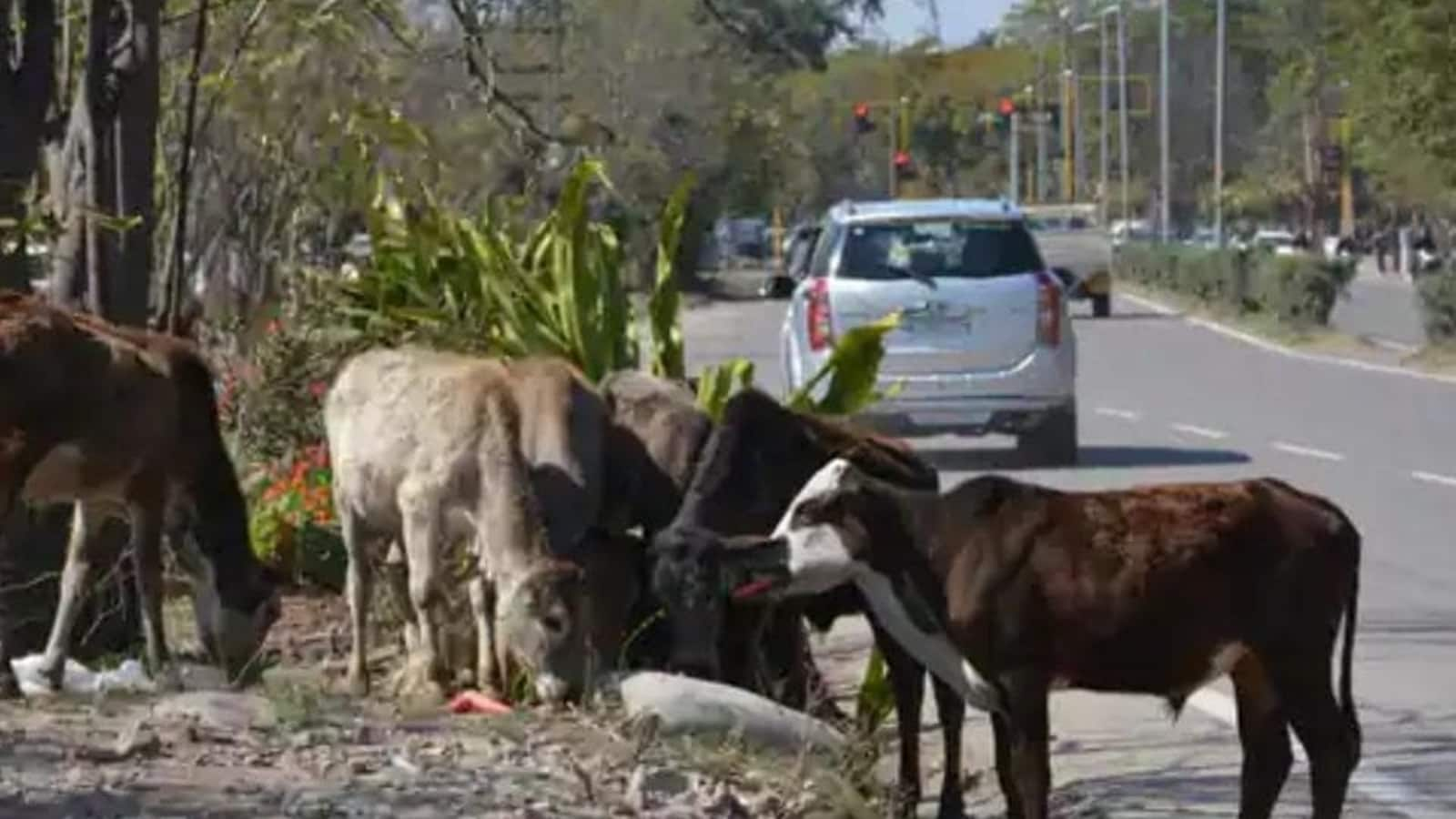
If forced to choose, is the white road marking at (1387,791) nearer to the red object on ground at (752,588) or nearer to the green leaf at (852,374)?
the red object on ground at (752,588)

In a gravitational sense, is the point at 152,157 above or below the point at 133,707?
above

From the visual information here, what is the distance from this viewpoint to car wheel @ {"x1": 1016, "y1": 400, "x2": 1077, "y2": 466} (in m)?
24.5

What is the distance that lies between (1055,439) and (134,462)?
14.9m

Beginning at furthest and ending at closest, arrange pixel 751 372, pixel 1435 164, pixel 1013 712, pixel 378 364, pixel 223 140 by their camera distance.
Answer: pixel 1435 164 → pixel 223 140 → pixel 751 372 → pixel 378 364 → pixel 1013 712

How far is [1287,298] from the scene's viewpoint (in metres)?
52.1

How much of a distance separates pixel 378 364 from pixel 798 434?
1726 mm

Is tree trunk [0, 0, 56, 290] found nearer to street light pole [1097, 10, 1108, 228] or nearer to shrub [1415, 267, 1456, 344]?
shrub [1415, 267, 1456, 344]

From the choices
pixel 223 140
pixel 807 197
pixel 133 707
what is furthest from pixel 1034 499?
pixel 807 197

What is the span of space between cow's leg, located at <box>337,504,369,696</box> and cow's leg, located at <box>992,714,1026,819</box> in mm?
2776

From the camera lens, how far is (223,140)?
81.7 feet

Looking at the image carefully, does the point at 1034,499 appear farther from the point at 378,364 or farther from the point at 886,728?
the point at 378,364

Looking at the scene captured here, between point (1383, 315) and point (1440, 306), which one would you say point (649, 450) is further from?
point (1383, 315)

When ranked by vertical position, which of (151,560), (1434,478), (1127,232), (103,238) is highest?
(103,238)

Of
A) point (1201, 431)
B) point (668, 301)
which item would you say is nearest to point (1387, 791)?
point (668, 301)
